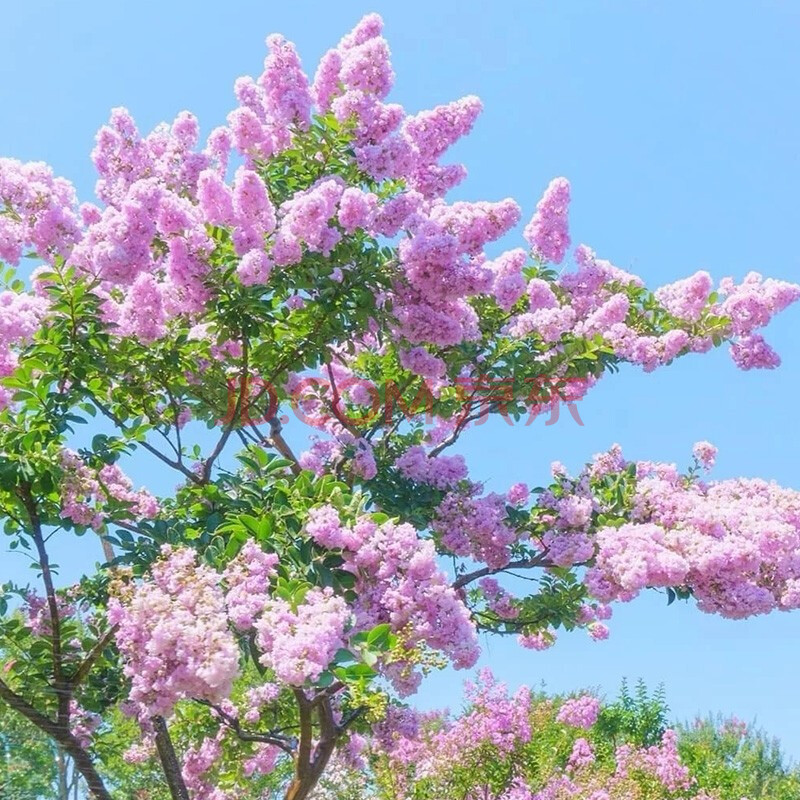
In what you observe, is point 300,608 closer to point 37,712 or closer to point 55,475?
point 55,475

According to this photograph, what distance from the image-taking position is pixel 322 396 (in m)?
5.82

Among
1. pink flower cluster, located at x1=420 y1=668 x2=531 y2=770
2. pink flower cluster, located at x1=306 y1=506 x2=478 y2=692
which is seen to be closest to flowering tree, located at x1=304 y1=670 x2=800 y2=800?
pink flower cluster, located at x1=420 y1=668 x2=531 y2=770

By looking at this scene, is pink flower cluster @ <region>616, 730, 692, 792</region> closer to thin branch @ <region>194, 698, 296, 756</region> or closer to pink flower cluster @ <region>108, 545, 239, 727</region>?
thin branch @ <region>194, 698, 296, 756</region>

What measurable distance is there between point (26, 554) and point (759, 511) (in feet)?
11.6

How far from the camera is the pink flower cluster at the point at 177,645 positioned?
8.76 ft

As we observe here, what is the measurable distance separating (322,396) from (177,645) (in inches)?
127

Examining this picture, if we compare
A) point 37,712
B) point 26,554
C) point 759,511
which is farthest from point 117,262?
point 759,511

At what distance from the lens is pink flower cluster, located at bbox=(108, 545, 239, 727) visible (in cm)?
267

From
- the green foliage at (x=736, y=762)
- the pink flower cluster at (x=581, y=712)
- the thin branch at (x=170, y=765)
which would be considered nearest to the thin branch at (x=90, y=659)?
the thin branch at (x=170, y=765)

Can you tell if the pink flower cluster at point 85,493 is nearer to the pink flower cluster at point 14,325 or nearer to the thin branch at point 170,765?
the pink flower cluster at point 14,325

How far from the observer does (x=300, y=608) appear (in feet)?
9.40
